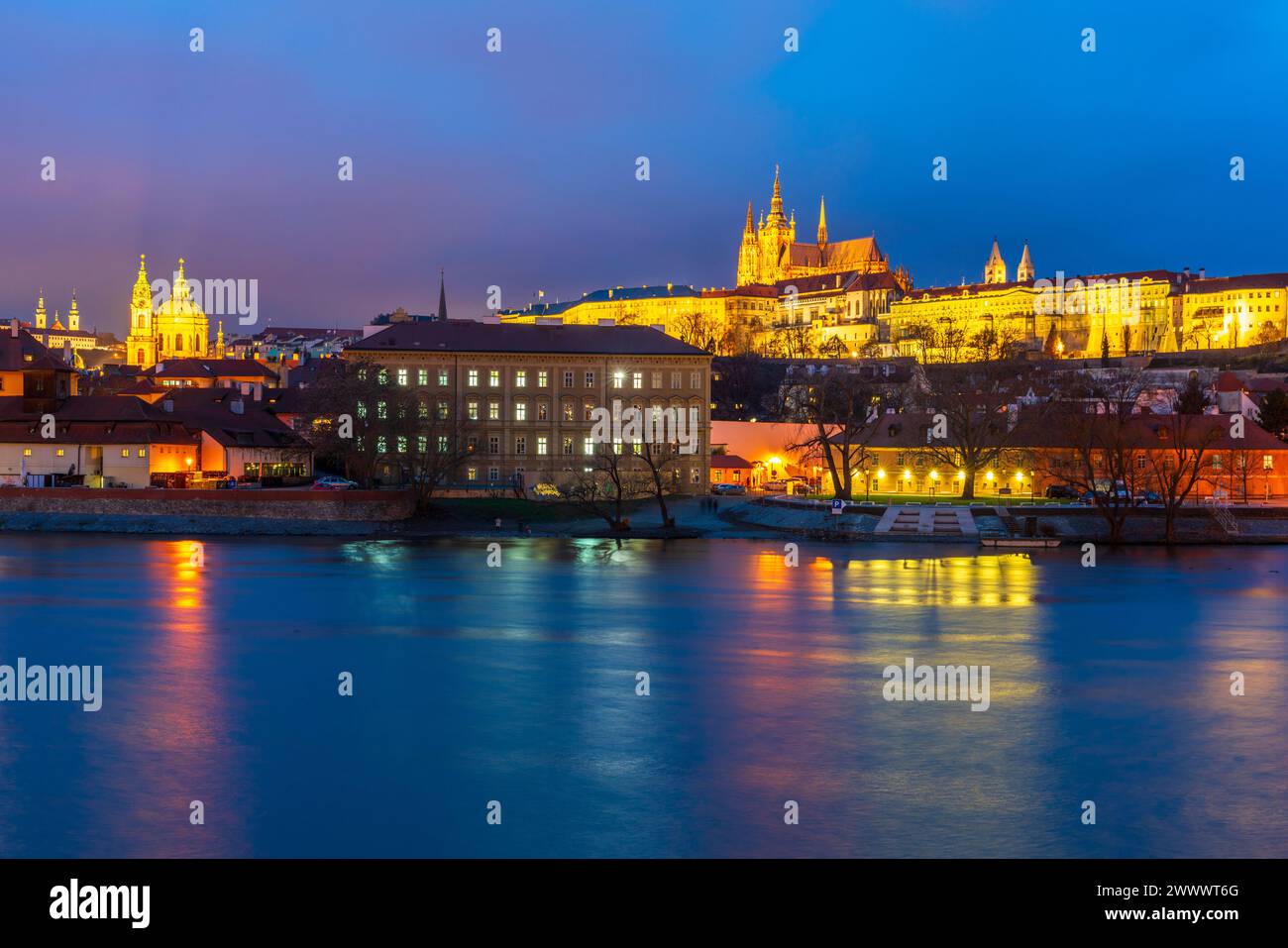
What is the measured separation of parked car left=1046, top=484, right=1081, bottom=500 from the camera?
54.8m

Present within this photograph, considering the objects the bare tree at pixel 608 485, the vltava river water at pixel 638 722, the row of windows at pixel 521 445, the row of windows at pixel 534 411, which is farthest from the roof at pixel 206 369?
the vltava river water at pixel 638 722

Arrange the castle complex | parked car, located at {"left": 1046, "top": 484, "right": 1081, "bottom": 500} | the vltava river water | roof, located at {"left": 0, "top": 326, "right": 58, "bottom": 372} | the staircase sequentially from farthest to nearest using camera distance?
the castle complex → roof, located at {"left": 0, "top": 326, "right": 58, "bottom": 372} → parked car, located at {"left": 1046, "top": 484, "right": 1081, "bottom": 500} → the staircase → the vltava river water

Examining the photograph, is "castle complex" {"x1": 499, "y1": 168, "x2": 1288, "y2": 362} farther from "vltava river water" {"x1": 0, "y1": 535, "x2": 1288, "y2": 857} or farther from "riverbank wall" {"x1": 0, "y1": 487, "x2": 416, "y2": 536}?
"vltava river water" {"x1": 0, "y1": 535, "x2": 1288, "y2": 857}

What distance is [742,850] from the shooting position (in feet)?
41.1

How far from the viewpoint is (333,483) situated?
56.4 metres

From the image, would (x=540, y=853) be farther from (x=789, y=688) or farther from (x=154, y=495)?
(x=154, y=495)

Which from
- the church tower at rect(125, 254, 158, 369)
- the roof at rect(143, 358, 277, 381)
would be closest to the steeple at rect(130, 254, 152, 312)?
the church tower at rect(125, 254, 158, 369)

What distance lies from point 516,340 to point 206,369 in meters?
33.1

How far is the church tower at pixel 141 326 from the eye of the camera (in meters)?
152

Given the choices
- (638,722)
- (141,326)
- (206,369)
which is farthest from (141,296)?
(638,722)

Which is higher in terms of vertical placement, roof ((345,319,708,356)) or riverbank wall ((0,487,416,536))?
roof ((345,319,708,356))

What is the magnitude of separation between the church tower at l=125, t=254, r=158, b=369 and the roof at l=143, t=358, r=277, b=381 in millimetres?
63346

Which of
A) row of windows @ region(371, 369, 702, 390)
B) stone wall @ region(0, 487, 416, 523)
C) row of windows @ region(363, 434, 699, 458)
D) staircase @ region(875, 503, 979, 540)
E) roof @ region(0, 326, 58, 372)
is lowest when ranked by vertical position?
staircase @ region(875, 503, 979, 540)
